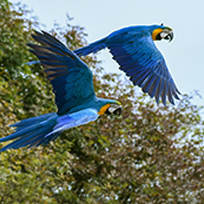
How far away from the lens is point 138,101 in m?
5.20

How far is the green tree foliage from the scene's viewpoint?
4.87 m

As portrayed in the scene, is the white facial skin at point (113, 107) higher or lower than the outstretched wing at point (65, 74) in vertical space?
lower

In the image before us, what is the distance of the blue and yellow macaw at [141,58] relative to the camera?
292 cm

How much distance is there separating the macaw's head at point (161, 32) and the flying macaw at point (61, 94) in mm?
943

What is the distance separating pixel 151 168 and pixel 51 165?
120cm

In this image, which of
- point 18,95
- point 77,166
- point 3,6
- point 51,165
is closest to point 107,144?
point 77,166

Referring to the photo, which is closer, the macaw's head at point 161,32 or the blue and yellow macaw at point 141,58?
the blue and yellow macaw at point 141,58

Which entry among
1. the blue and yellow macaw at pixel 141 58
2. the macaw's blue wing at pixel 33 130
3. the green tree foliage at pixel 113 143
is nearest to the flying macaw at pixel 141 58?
the blue and yellow macaw at pixel 141 58

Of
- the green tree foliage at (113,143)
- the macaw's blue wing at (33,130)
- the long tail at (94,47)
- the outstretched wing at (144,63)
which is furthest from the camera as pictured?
the green tree foliage at (113,143)

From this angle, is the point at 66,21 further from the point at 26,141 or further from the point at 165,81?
the point at 26,141

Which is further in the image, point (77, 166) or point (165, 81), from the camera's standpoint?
point (77, 166)

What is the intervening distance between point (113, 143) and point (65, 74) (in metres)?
2.84

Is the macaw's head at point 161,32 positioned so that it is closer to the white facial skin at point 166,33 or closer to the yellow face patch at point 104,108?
the white facial skin at point 166,33

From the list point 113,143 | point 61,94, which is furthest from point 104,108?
point 113,143
